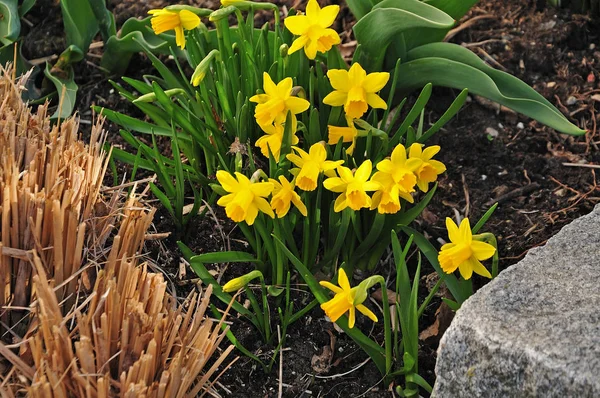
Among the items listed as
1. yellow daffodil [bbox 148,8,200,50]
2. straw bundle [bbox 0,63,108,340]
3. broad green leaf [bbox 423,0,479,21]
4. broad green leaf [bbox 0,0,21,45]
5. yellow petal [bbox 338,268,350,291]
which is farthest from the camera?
broad green leaf [bbox 0,0,21,45]

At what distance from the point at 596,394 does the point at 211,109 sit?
1.22 meters

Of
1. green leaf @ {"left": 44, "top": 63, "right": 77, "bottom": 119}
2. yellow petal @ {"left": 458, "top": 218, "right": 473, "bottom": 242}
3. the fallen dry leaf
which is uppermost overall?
green leaf @ {"left": 44, "top": 63, "right": 77, "bottom": 119}

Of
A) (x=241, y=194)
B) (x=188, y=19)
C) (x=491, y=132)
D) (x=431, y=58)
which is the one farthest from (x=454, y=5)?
(x=241, y=194)

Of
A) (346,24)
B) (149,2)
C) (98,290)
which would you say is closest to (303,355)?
(98,290)

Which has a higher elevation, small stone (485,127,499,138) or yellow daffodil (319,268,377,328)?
yellow daffodil (319,268,377,328)

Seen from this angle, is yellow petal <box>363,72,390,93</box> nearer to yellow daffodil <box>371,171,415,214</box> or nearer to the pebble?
yellow daffodil <box>371,171,415,214</box>

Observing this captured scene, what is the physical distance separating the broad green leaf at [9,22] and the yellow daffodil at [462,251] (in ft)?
4.74

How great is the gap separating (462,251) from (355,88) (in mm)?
461

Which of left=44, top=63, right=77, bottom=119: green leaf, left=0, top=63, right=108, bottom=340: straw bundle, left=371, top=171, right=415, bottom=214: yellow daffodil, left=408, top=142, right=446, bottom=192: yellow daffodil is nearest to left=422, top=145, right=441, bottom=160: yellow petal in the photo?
left=408, top=142, right=446, bottom=192: yellow daffodil

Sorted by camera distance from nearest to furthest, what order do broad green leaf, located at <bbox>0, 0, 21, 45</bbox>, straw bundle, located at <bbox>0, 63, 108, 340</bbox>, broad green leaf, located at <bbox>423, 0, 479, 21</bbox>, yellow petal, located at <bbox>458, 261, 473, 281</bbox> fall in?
straw bundle, located at <bbox>0, 63, 108, 340</bbox> → yellow petal, located at <bbox>458, 261, 473, 281</bbox> → broad green leaf, located at <bbox>423, 0, 479, 21</bbox> → broad green leaf, located at <bbox>0, 0, 21, 45</bbox>

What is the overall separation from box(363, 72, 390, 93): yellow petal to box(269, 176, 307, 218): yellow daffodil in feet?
0.99

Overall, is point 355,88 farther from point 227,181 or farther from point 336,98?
point 227,181

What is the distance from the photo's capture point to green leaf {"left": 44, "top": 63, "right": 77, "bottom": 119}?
2504 mm

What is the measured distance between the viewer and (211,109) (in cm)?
219
